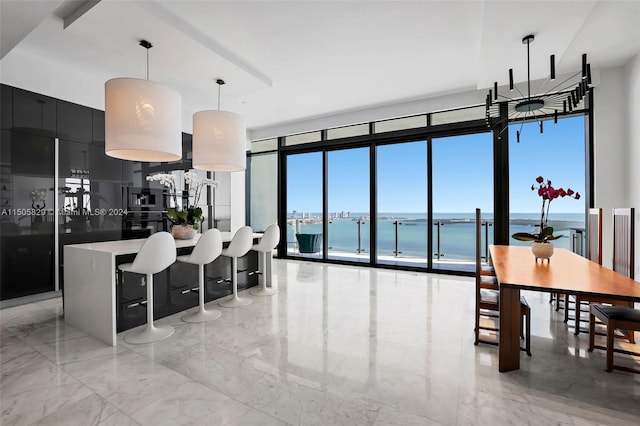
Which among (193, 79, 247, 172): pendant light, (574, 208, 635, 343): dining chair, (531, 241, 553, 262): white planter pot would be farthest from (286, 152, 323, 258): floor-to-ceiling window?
(574, 208, 635, 343): dining chair

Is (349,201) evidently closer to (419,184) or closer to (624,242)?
(419,184)

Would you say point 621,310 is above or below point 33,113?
below

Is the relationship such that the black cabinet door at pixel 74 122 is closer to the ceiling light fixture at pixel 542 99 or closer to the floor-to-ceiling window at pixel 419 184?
the floor-to-ceiling window at pixel 419 184

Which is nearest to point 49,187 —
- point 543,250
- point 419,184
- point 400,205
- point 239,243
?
point 239,243

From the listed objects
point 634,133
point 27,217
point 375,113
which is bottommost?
point 27,217

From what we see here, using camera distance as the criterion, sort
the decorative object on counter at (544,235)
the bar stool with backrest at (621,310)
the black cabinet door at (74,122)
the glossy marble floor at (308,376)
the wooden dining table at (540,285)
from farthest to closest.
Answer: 1. the black cabinet door at (74,122)
2. the decorative object on counter at (544,235)
3. the bar stool with backrest at (621,310)
4. the wooden dining table at (540,285)
5. the glossy marble floor at (308,376)

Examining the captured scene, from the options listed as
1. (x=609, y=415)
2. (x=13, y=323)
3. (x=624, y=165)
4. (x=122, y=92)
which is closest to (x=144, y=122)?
(x=122, y=92)

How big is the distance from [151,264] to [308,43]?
9.54 ft

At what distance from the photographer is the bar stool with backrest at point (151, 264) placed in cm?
260

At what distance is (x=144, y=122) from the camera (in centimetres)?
263

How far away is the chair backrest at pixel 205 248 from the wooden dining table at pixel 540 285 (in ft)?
8.59

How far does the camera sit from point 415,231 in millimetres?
6613

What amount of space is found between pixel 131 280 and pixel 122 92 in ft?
5.76

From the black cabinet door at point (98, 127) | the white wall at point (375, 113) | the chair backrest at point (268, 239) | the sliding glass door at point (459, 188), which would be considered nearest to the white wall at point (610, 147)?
the sliding glass door at point (459, 188)
